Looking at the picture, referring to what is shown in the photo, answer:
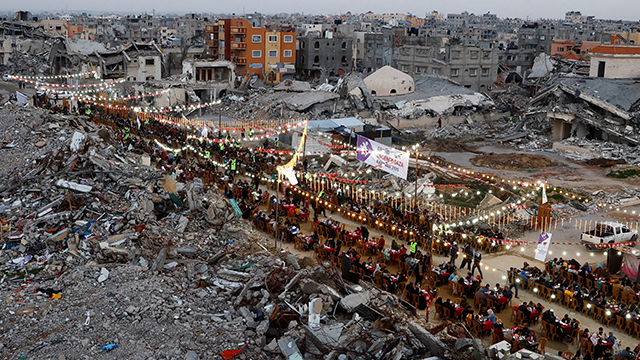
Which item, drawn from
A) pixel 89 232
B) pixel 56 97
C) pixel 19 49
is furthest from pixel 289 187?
pixel 19 49

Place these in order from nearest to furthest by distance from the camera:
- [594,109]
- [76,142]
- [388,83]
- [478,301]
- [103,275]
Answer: [103,275] < [478,301] < [76,142] < [594,109] < [388,83]

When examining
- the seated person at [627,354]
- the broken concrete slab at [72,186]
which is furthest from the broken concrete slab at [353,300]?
the broken concrete slab at [72,186]

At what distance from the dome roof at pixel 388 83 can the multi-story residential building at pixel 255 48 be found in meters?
16.3

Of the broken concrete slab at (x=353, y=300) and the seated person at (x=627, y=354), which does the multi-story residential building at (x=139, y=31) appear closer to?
the broken concrete slab at (x=353, y=300)

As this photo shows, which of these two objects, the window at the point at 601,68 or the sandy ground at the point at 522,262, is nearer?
the sandy ground at the point at 522,262

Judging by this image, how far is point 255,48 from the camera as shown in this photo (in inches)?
2844

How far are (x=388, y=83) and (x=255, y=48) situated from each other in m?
19.5

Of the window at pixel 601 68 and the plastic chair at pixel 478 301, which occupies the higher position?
the window at pixel 601 68

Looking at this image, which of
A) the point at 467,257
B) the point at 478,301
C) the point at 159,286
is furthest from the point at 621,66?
the point at 159,286

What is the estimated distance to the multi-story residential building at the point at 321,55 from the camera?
79.2 m

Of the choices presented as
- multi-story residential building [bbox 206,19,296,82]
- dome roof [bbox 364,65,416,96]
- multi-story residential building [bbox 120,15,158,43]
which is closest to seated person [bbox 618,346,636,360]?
dome roof [bbox 364,65,416,96]

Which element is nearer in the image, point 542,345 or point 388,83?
point 542,345

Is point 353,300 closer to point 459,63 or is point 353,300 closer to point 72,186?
point 72,186

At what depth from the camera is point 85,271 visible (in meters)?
17.2
